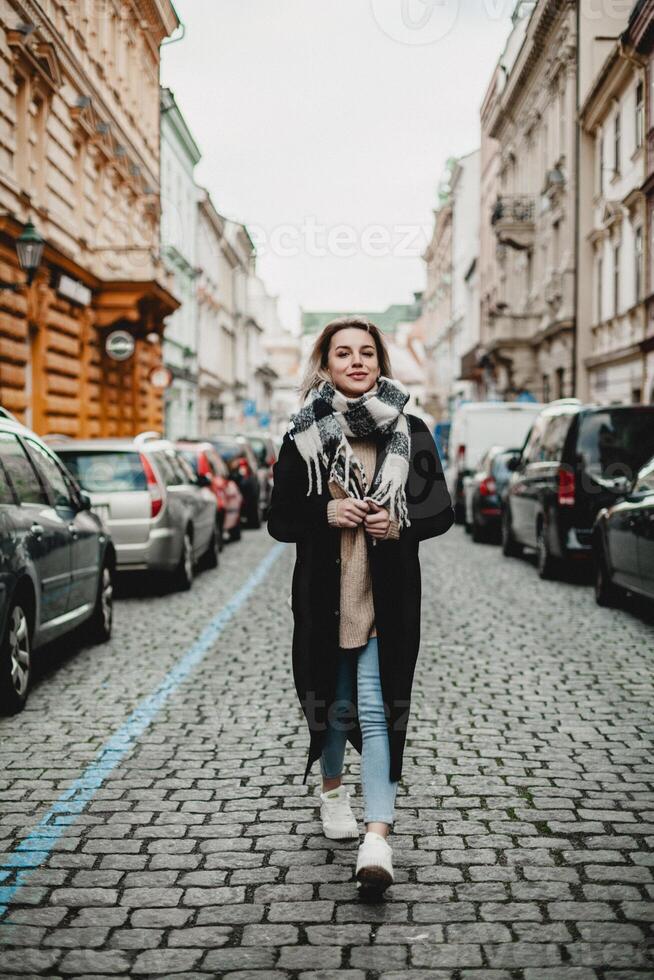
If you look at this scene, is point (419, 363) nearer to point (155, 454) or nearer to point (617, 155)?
point (617, 155)

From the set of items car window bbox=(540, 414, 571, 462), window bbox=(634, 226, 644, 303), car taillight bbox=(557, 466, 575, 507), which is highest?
window bbox=(634, 226, 644, 303)

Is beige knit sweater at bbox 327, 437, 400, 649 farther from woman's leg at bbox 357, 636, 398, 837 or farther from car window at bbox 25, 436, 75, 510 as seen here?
car window at bbox 25, 436, 75, 510

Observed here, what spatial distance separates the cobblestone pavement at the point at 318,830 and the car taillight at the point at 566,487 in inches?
170

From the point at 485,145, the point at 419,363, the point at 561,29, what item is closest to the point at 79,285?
the point at 561,29

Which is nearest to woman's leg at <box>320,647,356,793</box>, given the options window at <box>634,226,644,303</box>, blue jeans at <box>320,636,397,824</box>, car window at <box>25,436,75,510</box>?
blue jeans at <box>320,636,397,824</box>

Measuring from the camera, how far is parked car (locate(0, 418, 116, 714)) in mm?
6859

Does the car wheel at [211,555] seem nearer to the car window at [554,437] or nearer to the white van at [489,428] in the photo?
the car window at [554,437]

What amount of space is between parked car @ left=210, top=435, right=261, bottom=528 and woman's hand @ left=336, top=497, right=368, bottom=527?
60.3 feet

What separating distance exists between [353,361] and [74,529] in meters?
4.85

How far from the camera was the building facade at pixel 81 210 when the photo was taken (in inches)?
769

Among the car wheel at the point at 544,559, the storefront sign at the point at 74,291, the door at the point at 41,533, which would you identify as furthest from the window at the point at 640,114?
the door at the point at 41,533

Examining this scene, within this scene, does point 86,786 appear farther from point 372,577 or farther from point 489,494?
point 489,494

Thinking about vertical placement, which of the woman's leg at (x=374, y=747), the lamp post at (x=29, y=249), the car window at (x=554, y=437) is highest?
the lamp post at (x=29, y=249)

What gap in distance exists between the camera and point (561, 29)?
1459 inches
